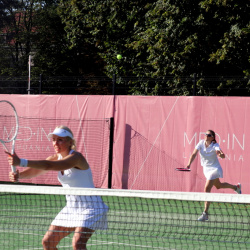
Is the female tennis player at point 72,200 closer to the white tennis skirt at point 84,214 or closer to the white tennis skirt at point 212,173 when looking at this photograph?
the white tennis skirt at point 84,214

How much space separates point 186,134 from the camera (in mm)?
14141

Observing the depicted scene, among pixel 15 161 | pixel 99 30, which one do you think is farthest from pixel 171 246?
pixel 99 30

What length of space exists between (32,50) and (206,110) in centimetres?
3159

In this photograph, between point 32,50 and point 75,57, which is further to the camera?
point 32,50

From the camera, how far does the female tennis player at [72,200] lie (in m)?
A: 5.35

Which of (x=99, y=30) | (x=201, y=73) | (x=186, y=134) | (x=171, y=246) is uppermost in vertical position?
(x=99, y=30)

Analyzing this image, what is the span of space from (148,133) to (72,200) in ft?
29.4

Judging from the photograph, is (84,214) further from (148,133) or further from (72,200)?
(148,133)

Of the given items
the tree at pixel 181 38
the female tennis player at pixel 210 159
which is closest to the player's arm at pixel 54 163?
the female tennis player at pixel 210 159

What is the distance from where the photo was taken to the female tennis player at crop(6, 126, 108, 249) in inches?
211

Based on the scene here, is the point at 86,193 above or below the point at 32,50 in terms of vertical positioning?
below

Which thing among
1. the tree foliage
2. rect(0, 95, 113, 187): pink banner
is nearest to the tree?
the tree foliage

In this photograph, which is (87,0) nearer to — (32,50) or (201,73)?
(201,73)

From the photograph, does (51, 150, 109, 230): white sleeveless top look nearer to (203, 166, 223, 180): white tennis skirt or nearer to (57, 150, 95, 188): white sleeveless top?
(57, 150, 95, 188): white sleeveless top
